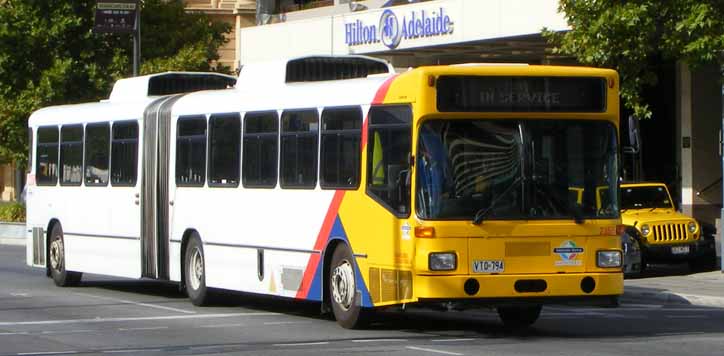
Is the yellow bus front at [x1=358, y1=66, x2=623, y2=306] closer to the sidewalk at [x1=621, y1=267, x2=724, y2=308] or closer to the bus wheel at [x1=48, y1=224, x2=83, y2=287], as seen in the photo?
the sidewalk at [x1=621, y1=267, x2=724, y2=308]

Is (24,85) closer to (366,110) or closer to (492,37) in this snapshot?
(492,37)

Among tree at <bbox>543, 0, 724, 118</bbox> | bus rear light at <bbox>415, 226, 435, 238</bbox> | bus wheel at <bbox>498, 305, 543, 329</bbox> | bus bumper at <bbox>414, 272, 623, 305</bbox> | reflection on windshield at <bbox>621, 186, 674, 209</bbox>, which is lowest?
bus wheel at <bbox>498, 305, 543, 329</bbox>

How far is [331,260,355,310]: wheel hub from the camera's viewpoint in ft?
54.3

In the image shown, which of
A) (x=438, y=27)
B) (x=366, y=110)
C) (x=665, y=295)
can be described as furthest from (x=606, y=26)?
(x=438, y=27)

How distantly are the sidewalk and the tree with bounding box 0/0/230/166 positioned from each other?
57.7 ft

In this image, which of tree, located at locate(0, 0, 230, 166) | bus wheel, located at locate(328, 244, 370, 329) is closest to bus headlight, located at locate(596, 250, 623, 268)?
bus wheel, located at locate(328, 244, 370, 329)

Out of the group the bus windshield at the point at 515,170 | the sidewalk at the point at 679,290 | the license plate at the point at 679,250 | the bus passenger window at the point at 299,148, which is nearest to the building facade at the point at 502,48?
the license plate at the point at 679,250

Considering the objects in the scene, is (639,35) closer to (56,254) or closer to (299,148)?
(299,148)

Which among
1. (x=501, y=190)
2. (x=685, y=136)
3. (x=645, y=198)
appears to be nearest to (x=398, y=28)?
(x=685, y=136)

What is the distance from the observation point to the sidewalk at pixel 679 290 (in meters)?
22.0

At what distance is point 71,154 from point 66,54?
16731mm

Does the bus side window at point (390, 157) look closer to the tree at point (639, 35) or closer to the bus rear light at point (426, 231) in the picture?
the bus rear light at point (426, 231)

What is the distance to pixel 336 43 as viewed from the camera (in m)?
39.4

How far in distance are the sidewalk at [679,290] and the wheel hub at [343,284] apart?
690 cm
